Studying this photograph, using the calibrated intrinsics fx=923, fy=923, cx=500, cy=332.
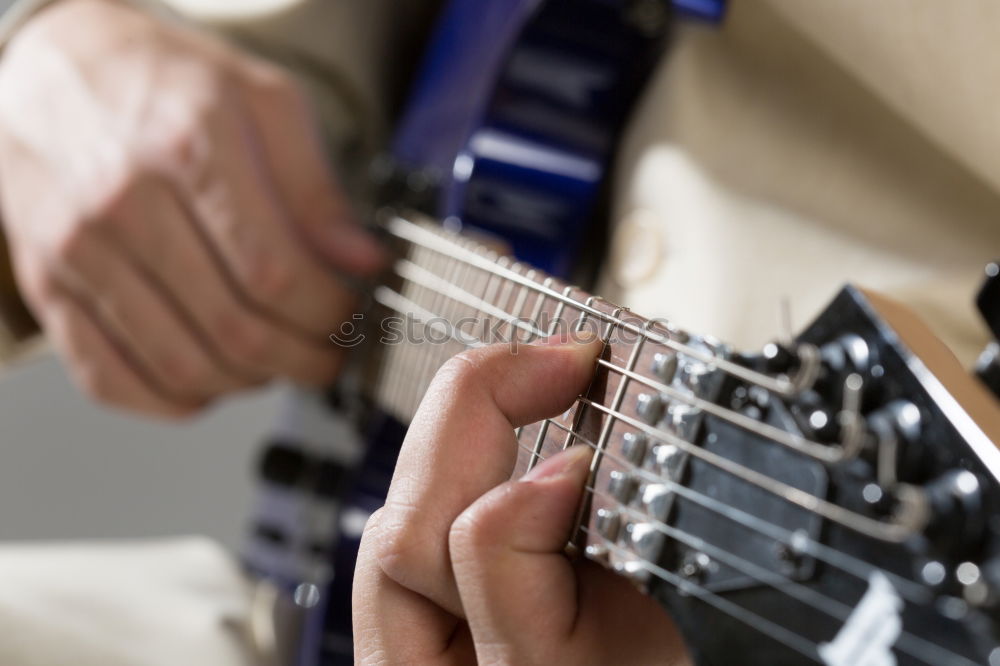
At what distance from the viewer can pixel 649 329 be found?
0.75ft

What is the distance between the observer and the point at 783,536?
8.5 inches

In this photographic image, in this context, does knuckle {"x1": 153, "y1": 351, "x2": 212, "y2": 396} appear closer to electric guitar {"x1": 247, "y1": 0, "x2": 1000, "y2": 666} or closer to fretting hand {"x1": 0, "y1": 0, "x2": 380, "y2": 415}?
fretting hand {"x1": 0, "y1": 0, "x2": 380, "y2": 415}

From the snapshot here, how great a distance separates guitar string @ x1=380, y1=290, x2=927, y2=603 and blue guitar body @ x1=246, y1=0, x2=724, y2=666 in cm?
24

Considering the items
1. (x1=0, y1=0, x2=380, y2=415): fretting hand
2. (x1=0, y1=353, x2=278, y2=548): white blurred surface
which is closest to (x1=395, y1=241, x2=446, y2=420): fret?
(x1=0, y1=0, x2=380, y2=415): fretting hand

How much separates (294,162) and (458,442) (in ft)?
1.37

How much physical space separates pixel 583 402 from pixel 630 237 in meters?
0.24

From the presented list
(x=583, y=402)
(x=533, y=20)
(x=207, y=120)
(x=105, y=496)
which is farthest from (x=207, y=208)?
(x=105, y=496)

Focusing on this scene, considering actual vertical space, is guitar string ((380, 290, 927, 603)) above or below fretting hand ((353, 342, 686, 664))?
above

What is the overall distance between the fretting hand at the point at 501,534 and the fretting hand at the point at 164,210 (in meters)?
0.32

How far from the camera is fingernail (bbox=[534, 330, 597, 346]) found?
240 millimetres

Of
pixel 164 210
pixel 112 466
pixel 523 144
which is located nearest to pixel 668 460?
pixel 523 144

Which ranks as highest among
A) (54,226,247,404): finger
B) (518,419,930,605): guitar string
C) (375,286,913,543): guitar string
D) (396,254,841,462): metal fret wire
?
(396,254,841,462): metal fret wire

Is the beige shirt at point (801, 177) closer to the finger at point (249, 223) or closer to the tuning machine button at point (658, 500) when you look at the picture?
the tuning machine button at point (658, 500)

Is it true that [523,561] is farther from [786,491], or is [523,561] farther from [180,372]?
[180,372]
